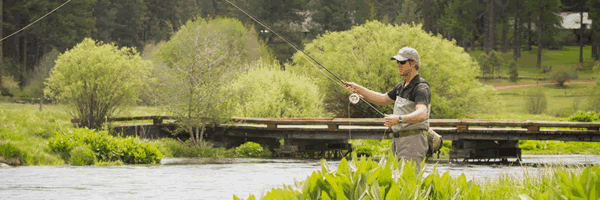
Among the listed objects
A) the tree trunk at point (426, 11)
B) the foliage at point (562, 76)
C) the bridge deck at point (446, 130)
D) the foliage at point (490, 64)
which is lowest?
the bridge deck at point (446, 130)

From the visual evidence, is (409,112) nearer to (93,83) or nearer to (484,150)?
(484,150)

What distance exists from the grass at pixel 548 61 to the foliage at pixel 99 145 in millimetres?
55846

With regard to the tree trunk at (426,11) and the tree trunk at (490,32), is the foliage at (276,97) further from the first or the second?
the tree trunk at (426,11)

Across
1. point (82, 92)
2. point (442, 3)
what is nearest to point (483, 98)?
point (82, 92)

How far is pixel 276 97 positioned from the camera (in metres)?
35.3

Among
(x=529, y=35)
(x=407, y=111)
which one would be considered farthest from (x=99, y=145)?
(x=529, y=35)

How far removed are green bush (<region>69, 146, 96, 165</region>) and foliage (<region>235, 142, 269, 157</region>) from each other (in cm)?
882

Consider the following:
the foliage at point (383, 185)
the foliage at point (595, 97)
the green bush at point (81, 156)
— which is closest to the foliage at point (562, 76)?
the foliage at point (595, 97)

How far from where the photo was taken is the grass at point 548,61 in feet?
258

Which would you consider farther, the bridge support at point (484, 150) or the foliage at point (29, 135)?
the bridge support at point (484, 150)

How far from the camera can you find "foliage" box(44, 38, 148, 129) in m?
31.5

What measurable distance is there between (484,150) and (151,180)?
50.7 ft

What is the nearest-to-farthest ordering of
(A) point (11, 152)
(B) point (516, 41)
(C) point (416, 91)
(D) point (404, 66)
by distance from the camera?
1. (C) point (416, 91)
2. (D) point (404, 66)
3. (A) point (11, 152)
4. (B) point (516, 41)

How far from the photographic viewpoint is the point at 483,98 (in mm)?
42781
